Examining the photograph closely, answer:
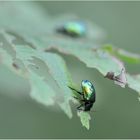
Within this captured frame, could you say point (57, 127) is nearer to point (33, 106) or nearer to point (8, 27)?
point (33, 106)

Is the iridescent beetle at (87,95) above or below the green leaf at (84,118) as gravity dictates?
above

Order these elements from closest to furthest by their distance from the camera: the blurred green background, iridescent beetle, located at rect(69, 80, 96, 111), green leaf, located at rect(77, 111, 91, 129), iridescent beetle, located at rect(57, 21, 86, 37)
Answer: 1. green leaf, located at rect(77, 111, 91, 129)
2. iridescent beetle, located at rect(69, 80, 96, 111)
3. iridescent beetle, located at rect(57, 21, 86, 37)
4. the blurred green background

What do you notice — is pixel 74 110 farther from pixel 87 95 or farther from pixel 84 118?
pixel 84 118

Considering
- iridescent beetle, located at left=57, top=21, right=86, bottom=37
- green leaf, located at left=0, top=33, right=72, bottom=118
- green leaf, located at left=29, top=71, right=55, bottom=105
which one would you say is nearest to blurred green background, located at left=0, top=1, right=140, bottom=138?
iridescent beetle, located at left=57, top=21, right=86, bottom=37

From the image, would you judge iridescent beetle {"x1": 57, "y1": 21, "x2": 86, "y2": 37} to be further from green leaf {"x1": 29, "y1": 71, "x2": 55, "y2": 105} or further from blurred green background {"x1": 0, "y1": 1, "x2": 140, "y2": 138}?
green leaf {"x1": 29, "y1": 71, "x2": 55, "y2": 105}

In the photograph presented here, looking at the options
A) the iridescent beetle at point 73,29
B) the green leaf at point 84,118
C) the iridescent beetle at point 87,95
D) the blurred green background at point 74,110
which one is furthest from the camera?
the blurred green background at point 74,110

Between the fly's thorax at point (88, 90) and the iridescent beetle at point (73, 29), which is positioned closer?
the fly's thorax at point (88, 90)

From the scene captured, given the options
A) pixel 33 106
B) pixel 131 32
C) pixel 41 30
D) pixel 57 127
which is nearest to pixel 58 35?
pixel 41 30

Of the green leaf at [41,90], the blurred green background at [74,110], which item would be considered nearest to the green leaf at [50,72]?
the green leaf at [41,90]

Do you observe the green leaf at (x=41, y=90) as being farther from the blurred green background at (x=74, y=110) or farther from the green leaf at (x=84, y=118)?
the blurred green background at (x=74, y=110)
